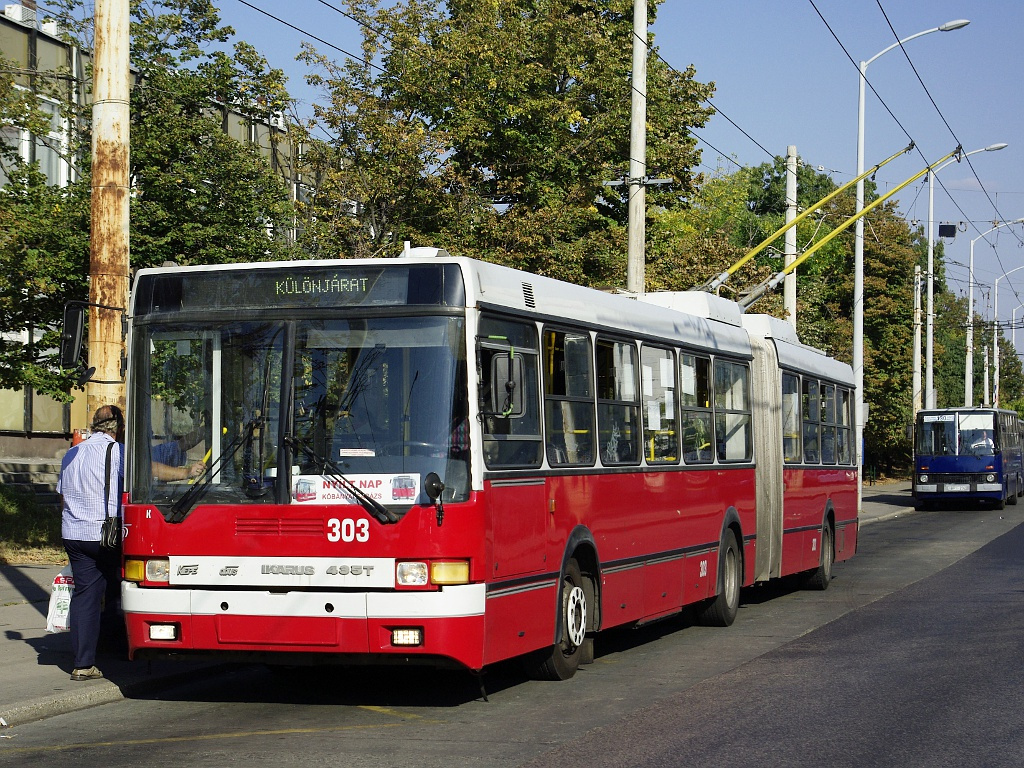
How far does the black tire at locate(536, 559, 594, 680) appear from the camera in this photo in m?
10.0

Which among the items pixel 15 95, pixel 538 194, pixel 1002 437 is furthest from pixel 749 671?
pixel 1002 437

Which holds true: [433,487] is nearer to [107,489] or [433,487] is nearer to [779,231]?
[107,489]

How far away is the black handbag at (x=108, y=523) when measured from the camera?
9.88 meters

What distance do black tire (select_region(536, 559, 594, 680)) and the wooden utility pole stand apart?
388cm

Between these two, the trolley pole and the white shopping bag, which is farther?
the trolley pole

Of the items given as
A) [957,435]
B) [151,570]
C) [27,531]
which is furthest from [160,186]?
[957,435]

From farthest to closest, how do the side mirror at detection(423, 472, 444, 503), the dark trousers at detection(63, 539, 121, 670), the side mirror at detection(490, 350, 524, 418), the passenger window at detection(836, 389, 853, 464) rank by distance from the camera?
the passenger window at detection(836, 389, 853, 464) < the dark trousers at detection(63, 539, 121, 670) < the side mirror at detection(490, 350, 524, 418) < the side mirror at detection(423, 472, 444, 503)

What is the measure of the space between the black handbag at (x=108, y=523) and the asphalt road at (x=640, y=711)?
3.53 feet

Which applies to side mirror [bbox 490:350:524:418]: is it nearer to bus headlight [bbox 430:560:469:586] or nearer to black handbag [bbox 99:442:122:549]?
bus headlight [bbox 430:560:469:586]

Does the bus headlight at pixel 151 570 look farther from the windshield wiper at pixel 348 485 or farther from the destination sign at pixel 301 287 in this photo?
the destination sign at pixel 301 287

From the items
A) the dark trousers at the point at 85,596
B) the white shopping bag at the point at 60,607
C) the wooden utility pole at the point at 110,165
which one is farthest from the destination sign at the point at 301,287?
the white shopping bag at the point at 60,607

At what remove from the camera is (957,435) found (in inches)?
1673

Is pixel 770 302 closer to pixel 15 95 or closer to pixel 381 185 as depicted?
pixel 381 185

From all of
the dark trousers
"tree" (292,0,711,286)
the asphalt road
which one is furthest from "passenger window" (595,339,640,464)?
"tree" (292,0,711,286)
